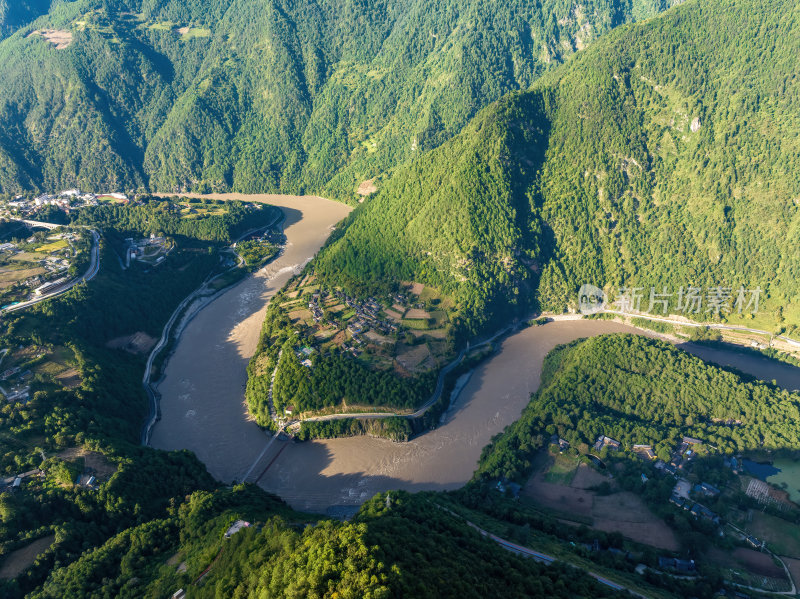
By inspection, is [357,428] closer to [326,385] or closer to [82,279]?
[326,385]

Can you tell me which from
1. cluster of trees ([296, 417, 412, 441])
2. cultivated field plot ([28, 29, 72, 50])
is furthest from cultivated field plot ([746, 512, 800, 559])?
cultivated field plot ([28, 29, 72, 50])

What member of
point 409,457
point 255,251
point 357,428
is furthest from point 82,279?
point 409,457

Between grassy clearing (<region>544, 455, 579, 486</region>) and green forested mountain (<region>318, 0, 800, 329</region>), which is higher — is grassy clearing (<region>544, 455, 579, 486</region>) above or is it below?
below

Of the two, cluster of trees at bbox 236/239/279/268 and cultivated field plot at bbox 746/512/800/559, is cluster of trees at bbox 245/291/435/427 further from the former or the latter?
cluster of trees at bbox 236/239/279/268

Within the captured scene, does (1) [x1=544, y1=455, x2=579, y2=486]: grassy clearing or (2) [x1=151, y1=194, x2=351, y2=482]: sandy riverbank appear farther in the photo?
(2) [x1=151, y1=194, x2=351, y2=482]: sandy riverbank

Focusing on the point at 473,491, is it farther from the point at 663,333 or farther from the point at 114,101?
the point at 114,101

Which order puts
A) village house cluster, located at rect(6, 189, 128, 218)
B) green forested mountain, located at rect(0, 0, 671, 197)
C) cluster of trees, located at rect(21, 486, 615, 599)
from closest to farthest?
cluster of trees, located at rect(21, 486, 615, 599) < village house cluster, located at rect(6, 189, 128, 218) < green forested mountain, located at rect(0, 0, 671, 197)

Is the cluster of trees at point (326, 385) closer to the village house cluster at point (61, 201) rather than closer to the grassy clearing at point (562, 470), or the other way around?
the grassy clearing at point (562, 470)
